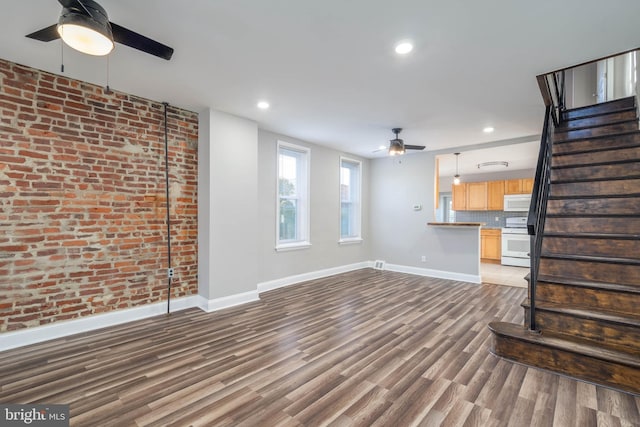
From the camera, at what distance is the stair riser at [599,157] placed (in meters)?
3.39

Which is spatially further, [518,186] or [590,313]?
[518,186]

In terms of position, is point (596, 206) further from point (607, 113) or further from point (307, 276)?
point (307, 276)

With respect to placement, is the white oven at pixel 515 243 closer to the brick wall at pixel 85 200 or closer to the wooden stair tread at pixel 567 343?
the wooden stair tread at pixel 567 343

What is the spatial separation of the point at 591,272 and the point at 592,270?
0.07 ft

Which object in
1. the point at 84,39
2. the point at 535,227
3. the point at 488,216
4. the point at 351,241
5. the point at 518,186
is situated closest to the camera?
the point at 84,39

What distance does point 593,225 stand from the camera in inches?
118

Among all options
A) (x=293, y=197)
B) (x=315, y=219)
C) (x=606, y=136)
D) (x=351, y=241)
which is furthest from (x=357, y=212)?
(x=606, y=136)

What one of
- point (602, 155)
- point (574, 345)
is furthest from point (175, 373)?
point (602, 155)

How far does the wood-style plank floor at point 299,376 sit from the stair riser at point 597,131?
2.73m

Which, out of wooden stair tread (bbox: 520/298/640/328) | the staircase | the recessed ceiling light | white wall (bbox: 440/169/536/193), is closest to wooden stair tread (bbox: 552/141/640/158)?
the staircase

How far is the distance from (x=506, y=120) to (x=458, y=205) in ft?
15.9

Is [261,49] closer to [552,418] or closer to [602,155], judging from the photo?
[552,418]

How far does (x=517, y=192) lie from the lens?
24.5 ft

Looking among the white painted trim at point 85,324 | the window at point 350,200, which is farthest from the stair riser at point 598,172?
the white painted trim at point 85,324
